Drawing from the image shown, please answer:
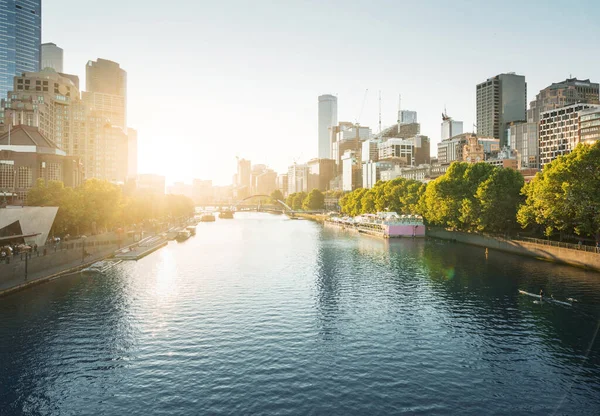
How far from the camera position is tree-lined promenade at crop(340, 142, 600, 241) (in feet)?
259

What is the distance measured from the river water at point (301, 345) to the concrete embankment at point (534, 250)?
198 inches

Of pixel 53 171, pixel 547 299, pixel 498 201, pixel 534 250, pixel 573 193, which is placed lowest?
pixel 547 299

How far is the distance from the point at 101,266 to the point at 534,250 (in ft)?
271

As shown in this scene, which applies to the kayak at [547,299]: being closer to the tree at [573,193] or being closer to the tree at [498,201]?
the tree at [573,193]

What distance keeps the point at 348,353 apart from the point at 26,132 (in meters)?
106

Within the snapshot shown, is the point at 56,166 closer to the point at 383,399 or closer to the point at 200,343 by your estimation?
the point at 200,343

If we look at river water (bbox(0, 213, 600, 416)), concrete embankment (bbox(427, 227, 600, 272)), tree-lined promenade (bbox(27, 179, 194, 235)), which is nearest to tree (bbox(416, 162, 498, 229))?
concrete embankment (bbox(427, 227, 600, 272))

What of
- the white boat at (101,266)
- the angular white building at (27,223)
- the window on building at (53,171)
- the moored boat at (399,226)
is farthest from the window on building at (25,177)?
the moored boat at (399,226)

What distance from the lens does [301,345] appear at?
41.1 m

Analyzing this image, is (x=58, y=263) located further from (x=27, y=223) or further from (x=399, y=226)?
(x=399, y=226)

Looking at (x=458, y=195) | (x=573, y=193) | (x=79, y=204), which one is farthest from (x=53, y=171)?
(x=573, y=193)

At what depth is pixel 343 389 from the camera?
106 ft

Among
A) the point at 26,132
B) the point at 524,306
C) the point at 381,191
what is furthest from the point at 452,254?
the point at 26,132

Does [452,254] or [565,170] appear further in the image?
[452,254]
